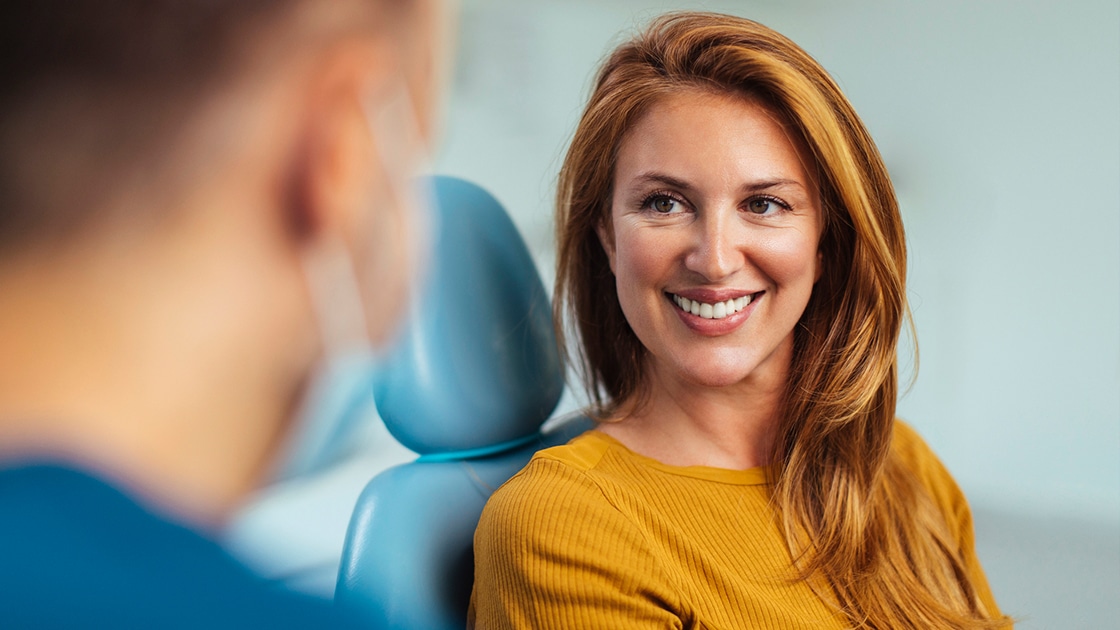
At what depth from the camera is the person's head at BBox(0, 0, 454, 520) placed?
78cm

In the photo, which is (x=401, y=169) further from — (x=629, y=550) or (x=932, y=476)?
(x=932, y=476)

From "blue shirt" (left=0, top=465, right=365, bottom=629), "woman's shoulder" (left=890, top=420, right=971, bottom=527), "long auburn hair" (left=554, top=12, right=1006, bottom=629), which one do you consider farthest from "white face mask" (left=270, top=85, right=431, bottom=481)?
"woman's shoulder" (left=890, top=420, right=971, bottom=527)

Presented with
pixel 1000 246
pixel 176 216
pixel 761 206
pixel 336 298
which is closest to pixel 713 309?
pixel 761 206

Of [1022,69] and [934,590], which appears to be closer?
[934,590]

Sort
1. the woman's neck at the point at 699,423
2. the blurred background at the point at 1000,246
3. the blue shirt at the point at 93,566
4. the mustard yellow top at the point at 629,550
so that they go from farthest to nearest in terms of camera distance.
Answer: the blurred background at the point at 1000,246
the woman's neck at the point at 699,423
the mustard yellow top at the point at 629,550
the blue shirt at the point at 93,566

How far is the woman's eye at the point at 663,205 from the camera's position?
1099 millimetres

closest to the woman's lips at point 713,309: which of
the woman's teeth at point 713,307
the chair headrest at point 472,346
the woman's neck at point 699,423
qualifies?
the woman's teeth at point 713,307

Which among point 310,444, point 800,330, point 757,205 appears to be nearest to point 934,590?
point 800,330

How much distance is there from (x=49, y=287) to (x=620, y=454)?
624 mm

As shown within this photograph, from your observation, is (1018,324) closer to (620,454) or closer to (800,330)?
(800,330)

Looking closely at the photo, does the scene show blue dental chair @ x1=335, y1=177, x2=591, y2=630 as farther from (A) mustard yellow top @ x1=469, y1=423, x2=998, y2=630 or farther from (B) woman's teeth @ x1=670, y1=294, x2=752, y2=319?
(B) woman's teeth @ x1=670, y1=294, x2=752, y2=319

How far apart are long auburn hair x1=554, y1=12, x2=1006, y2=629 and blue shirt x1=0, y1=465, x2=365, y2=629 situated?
550mm

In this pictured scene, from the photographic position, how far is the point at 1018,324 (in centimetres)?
159

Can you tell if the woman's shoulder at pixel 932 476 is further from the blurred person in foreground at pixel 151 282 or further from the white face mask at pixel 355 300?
the blurred person in foreground at pixel 151 282
